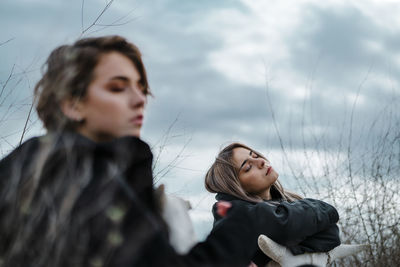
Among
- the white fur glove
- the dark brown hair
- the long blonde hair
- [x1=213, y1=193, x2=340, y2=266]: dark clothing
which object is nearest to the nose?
the dark brown hair

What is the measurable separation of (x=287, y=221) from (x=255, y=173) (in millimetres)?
449

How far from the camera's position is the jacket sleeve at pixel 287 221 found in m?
2.63

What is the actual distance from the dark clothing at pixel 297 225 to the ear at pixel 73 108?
4.41 ft

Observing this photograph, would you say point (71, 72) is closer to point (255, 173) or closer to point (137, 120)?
point (137, 120)

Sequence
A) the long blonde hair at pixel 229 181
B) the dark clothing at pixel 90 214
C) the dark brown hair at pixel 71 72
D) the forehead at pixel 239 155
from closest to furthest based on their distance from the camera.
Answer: the dark clothing at pixel 90 214
the dark brown hair at pixel 71 72
the long blonde hair at pixel 229 181
the forehead at pixel 239 155

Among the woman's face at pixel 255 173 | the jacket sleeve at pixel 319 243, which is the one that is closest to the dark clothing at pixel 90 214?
the jacket sleeve at pixel 319 243

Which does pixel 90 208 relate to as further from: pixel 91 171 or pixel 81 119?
pixel 81 119

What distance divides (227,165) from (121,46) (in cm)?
170

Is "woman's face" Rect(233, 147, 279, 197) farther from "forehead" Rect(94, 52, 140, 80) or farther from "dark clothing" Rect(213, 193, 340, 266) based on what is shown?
"forehead" Rect(94, 52, 140, 80)

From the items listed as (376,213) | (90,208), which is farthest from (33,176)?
(376,213)

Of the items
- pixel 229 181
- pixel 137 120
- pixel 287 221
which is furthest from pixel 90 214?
pixel 229 181

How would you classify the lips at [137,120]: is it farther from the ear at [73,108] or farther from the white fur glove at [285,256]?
the white fur glove at [285,256]

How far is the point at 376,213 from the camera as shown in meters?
4.18

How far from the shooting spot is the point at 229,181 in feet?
9.79
